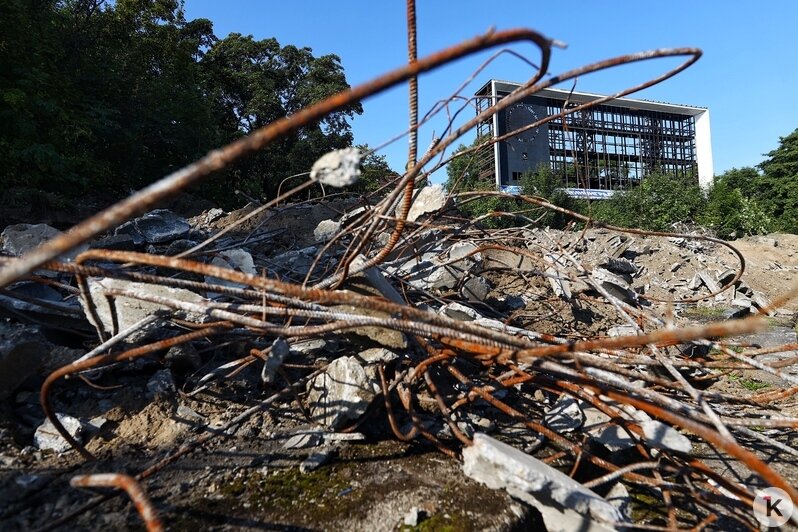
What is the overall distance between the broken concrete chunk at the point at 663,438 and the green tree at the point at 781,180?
29.6 m

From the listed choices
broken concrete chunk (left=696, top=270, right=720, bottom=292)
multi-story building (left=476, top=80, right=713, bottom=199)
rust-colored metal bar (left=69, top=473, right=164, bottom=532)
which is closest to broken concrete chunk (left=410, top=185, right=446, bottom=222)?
rust-colored metal bar (left=69, top=473, right=164, bottom=532)

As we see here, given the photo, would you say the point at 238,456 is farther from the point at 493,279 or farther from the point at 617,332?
the point at 493,279

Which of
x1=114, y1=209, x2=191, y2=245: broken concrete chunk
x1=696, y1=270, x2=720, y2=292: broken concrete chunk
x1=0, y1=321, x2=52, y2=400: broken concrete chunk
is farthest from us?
x1=696, y1=270, x2=720, y2=292: broken concrete chunk

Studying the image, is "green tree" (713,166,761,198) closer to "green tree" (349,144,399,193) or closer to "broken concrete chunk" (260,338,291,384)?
"green tree" (349,144,399,193)

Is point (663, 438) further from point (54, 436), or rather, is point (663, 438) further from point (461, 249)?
point (54, 436)

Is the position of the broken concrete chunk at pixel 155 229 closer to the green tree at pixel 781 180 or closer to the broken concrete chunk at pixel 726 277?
the broken concrete chunk at pixel 726 277

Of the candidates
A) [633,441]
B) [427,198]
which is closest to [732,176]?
[427,198]

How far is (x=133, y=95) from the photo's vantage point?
12219mm

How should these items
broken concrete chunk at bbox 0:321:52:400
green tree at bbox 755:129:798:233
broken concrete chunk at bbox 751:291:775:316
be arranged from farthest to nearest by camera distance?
1. green tree at bbox 755:129:798:233
2. broken concrete chunk at bbox 751:291:775:316
3. broken concrete chunk at bbox 0:321:52:400

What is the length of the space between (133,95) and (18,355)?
13426 millimetres

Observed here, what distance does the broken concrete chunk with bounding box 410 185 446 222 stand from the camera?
4.12 metres

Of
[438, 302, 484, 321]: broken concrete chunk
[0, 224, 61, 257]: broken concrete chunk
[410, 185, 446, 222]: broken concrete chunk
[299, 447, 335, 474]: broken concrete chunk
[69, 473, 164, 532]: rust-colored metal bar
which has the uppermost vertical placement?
[410, 185, 446, 222]: broken concrete chunk

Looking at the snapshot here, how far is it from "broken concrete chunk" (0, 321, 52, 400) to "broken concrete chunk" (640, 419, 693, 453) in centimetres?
231

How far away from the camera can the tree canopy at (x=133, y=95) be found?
8367 millimetres
